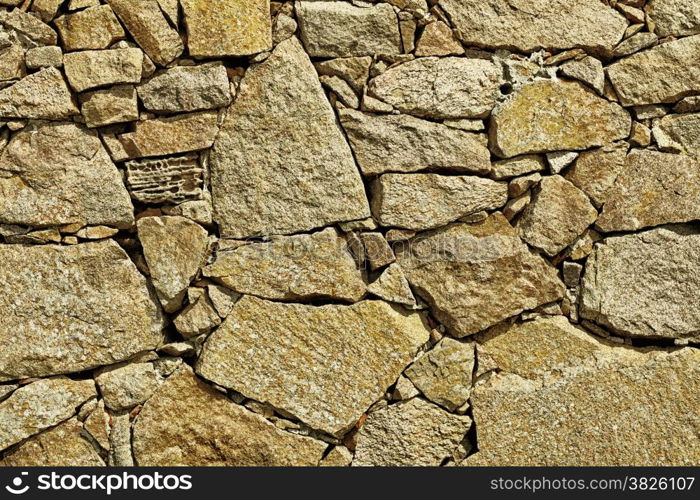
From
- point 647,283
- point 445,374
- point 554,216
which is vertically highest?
point 554,216

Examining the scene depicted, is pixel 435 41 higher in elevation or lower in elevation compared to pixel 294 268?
higher

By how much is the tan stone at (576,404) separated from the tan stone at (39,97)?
79.0 inches

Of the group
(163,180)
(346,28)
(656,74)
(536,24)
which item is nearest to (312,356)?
(163,180)

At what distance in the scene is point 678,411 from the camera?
9.70ft

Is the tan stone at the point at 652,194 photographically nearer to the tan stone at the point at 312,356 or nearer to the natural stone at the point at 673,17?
the natural stone at the point at 673,17

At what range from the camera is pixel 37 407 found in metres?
2.72

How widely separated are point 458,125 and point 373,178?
430 millimetres

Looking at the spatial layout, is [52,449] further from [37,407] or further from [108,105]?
[108,105]

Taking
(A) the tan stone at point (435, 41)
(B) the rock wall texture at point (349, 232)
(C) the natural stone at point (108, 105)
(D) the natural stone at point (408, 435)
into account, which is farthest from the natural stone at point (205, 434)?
(A) the tan stone at point (435, 41)

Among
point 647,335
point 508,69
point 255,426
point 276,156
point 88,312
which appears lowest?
point 255,426

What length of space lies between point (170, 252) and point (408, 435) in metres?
1.26

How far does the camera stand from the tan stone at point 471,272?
9.56 ft
